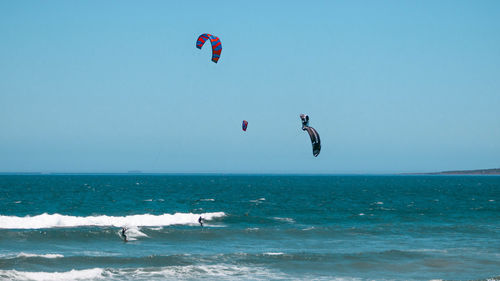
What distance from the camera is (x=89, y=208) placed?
156ft

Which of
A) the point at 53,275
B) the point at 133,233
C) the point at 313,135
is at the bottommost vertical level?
the point at 53,275

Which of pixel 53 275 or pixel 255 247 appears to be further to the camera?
pixel 255 247

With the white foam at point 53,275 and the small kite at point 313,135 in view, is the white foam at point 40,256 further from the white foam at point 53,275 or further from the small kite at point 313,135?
the small kite at point 313,135

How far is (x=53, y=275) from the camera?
65.8 ft

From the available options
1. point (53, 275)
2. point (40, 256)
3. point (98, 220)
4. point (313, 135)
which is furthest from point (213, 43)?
point (98, 220)

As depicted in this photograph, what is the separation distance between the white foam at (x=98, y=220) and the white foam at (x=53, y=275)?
1503 centimetres

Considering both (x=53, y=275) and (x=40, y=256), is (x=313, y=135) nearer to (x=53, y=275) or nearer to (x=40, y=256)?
(x=53, y=275)

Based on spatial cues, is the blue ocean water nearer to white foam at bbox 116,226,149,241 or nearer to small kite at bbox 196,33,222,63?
white foam at bbox 116,226,149,241

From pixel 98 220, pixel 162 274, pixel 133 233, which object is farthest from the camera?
pixel 98 220

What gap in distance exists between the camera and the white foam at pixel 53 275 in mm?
19672

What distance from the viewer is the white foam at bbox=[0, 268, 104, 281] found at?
1967cm

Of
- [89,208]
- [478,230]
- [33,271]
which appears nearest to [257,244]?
[33,271]

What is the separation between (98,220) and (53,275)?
18.4m

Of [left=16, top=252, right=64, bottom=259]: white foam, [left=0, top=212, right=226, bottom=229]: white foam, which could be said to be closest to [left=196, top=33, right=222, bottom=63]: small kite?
[left=16, top=252, right=64, bottom=259]: white foam
